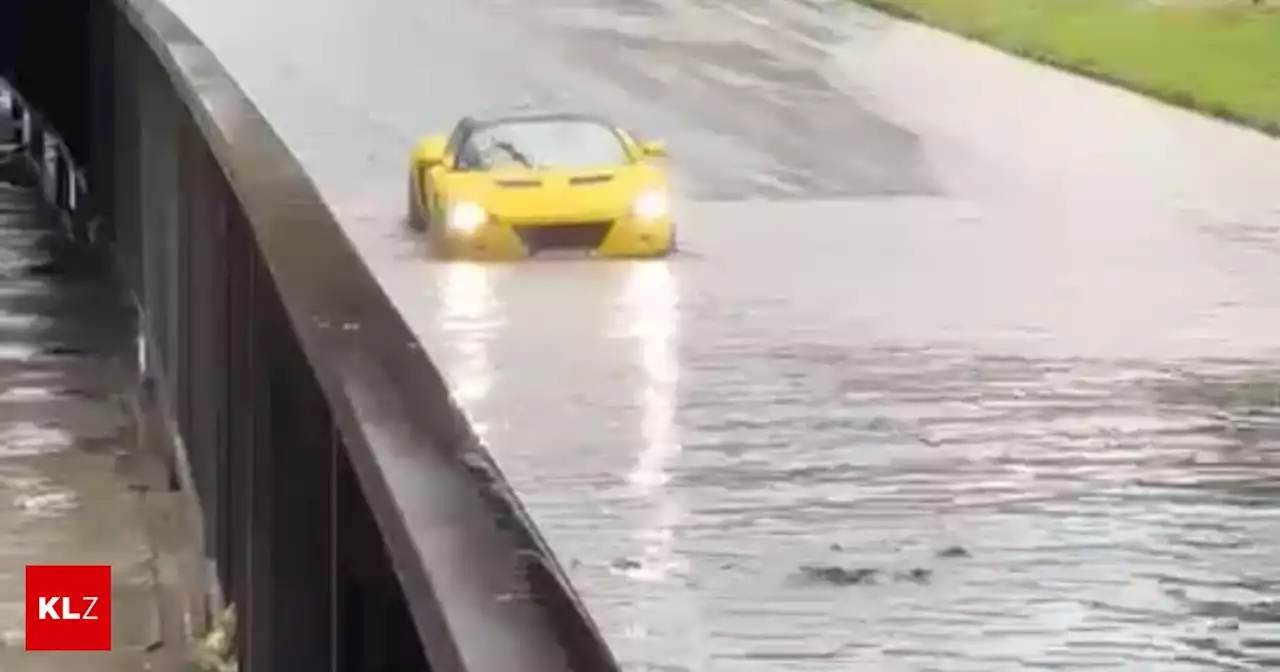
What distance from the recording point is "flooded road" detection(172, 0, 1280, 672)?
7945mm

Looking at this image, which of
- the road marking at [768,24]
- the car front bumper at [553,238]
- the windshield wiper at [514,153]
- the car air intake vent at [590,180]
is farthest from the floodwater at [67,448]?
the road marking at [768,24]

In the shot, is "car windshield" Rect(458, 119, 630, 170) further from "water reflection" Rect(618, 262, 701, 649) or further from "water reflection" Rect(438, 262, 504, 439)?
"water reflection" Rect(618, 262, 701, 649)

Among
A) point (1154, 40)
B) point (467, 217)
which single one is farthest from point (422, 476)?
point (1154, 40)

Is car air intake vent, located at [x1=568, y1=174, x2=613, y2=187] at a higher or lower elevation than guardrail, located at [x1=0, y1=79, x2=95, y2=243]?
higher

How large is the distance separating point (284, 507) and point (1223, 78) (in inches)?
932

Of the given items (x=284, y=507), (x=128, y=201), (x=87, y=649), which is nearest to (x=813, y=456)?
(x=87, y=649)

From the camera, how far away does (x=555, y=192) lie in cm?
1830

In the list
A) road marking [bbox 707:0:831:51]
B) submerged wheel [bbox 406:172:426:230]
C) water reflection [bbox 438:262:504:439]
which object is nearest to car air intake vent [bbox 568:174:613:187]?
water reflection [bbox 438:262:504:439]

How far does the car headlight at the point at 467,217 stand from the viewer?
1817cm

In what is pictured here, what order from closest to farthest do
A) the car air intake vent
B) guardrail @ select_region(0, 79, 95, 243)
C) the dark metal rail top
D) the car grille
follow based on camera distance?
the dark metal rail top
the car grille
the car air intake vent
guardrail @ select_region(0, 79, 95, 243)

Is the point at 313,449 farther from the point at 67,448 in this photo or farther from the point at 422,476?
the point at 67,448

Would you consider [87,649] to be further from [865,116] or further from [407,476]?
[865,116]

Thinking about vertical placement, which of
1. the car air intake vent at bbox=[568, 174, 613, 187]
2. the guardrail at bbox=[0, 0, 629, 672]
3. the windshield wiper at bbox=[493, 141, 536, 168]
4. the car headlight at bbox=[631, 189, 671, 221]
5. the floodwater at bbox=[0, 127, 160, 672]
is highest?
the guardrail at bbox=[0, 0, 629, 672]

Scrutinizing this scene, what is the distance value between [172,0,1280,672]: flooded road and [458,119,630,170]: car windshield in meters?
0.80
